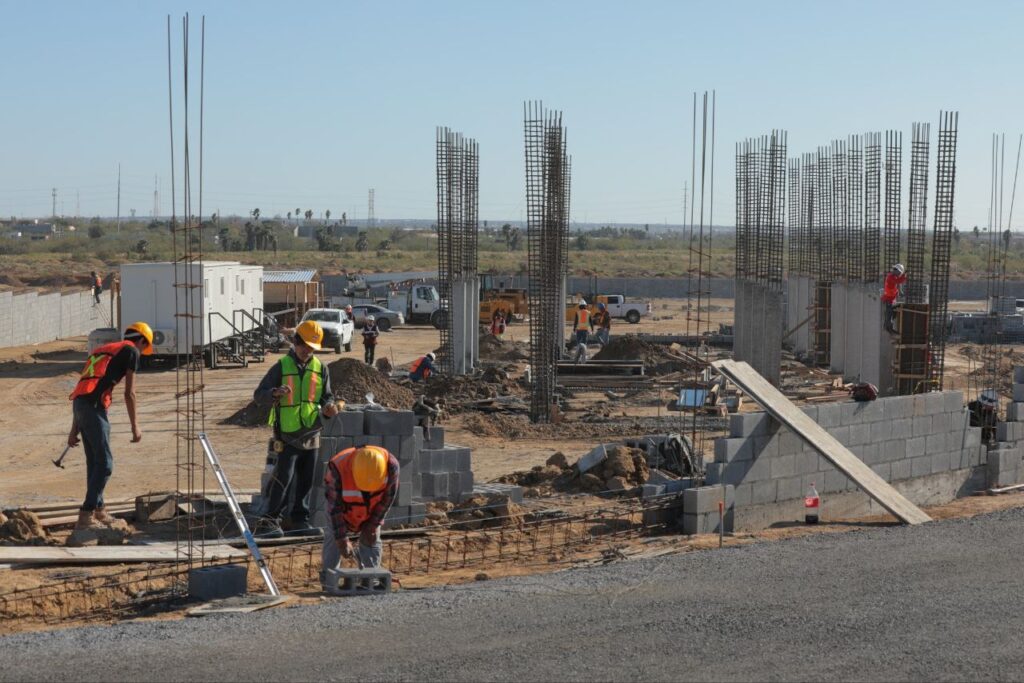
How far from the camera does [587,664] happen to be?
7551 millimetres

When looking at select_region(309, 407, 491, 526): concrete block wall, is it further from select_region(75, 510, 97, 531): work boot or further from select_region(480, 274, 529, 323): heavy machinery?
select_region(480, 274, 529, 323): heavy machinery

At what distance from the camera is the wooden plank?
402 inches

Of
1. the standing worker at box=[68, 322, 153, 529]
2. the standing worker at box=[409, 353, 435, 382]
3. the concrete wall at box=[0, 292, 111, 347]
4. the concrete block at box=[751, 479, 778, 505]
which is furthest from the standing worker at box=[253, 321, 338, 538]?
the concrete wall at box=[0, 292, 111, 347]

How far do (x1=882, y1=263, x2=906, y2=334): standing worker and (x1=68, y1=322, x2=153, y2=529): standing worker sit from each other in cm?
1282

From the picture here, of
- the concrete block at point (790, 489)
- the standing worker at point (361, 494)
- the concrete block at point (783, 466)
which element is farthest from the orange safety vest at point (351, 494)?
the concrete block at point (790, 489)

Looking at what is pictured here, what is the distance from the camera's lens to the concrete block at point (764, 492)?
1226 centimetres

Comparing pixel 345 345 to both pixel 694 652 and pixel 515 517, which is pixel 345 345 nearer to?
pixel 515 517

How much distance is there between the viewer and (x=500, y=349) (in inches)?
1280

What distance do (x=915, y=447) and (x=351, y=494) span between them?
6.79m

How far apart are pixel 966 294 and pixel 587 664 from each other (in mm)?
53210

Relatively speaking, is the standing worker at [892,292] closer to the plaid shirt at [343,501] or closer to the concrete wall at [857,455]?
the concrete wall at [857,455]

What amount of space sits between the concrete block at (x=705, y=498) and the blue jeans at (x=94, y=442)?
184 inches

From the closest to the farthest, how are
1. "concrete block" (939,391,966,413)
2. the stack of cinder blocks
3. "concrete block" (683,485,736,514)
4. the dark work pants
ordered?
the dark work pants, "concrete block" (683,485,736,514), "concrete block" (939,391,966,413), the stack of cinder blocks

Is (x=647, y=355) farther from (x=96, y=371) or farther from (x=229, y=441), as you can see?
(x=96, y=371)
